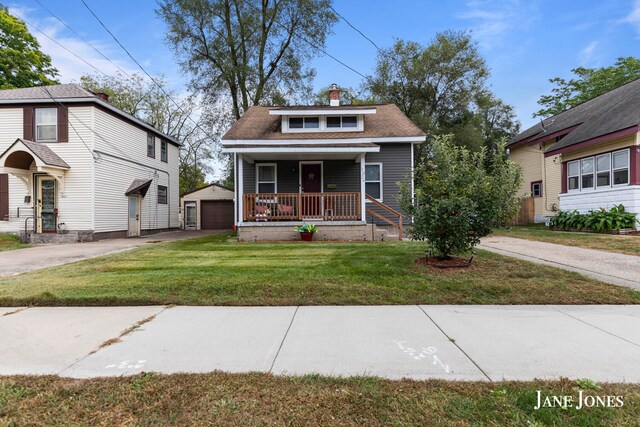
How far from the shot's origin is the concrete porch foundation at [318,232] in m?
11.1

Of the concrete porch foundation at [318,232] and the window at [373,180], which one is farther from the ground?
the window at [373,180]

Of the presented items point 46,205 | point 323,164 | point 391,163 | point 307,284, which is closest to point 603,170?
point 391,163

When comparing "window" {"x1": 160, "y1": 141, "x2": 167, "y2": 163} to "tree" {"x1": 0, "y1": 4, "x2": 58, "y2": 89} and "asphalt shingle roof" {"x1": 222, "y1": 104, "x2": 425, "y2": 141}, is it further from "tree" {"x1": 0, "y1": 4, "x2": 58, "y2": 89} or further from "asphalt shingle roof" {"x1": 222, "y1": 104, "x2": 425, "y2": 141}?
"tree" {"x1": 0, "y1": 4, "x2": 58, "y2": 89}

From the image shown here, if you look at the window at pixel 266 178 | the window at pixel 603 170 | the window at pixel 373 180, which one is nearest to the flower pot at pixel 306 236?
the window at pixel 266 178

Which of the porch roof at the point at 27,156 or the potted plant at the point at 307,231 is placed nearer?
the potted plant at the point at 307,231

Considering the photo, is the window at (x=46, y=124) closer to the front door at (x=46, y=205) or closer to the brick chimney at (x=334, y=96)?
the front door at (x=46, y=205)

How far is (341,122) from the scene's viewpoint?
14312 millimetres

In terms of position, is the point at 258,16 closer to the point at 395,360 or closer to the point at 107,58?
the point at 107,58

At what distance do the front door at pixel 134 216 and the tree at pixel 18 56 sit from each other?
11475 mm

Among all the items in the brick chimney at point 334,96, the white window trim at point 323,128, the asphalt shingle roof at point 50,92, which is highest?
the brick chimney at point 334,96

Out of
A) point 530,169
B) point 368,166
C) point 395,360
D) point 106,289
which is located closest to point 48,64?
point 368,166

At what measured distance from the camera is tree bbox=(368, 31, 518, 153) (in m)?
22.7

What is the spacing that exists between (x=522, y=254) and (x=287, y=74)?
18.8m

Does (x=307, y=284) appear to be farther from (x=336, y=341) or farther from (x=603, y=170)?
(x=603, y=170)
